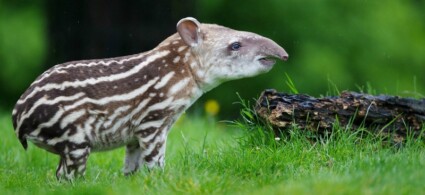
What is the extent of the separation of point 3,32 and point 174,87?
10.9 metres

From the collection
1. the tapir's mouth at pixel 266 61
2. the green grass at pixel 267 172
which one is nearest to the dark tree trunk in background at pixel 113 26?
the green grass at pixel 267 172

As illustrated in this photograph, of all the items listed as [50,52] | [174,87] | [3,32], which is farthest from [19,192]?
[3,32]

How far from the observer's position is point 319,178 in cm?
704

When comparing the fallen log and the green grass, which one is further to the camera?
the fallen log

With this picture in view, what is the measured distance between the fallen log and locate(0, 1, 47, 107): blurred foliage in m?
10.4

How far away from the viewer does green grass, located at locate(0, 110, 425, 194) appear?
682cm

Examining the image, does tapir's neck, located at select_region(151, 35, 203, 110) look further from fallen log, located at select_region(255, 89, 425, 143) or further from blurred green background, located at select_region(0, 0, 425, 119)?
blurred green background, located at select_region(0, 0, 425, 119)

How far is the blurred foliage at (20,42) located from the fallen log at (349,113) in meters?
10.4

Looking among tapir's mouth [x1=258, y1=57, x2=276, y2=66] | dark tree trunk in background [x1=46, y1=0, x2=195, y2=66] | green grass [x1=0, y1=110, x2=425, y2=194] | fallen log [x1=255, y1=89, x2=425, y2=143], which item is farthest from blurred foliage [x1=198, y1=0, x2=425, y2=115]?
tapir's mouth [x1=258, y1=57, x2=276, y2=66]

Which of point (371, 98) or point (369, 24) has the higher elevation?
point (371, 98)

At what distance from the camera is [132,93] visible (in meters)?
8.25

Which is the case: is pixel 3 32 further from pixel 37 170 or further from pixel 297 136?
pixel 297 136

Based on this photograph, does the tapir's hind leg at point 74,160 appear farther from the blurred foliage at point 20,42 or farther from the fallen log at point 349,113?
the blurred foliage at point 20,42

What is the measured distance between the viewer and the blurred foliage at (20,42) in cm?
1828
